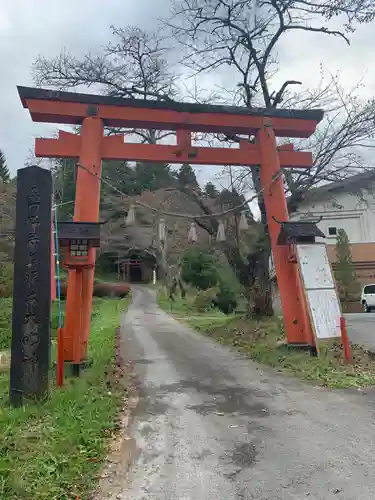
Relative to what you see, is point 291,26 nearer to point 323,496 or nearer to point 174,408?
point 174,408

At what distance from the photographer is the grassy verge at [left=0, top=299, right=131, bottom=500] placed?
3629mm

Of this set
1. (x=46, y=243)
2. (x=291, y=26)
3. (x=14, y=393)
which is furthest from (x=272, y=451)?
(x=291, y=26)

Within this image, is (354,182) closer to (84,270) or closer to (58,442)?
(84,270)

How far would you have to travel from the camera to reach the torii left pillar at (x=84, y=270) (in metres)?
8.34

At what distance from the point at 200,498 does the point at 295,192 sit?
36.1 ft

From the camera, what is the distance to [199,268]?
108 feet

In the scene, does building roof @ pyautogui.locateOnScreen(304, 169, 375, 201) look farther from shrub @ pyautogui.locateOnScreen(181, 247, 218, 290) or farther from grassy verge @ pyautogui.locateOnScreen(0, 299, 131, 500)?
shrub @ pyautogui.locateOnScreen(181, 247, 218, 290)

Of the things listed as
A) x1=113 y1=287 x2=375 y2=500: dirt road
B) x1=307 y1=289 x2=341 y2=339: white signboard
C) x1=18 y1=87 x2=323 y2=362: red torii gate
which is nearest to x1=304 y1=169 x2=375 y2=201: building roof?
x1=18 y1=87 x2=323 y2=362: red torii gate

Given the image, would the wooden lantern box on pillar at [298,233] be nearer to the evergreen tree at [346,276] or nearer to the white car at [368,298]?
the white car at [368,298]

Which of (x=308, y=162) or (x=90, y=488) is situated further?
(x=308, y=162)

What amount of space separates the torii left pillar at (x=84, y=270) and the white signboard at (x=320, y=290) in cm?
437

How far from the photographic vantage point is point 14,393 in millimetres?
5758

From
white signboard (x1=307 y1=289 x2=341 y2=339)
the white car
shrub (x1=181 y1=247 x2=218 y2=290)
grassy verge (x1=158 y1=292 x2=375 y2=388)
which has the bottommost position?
grassy verge (x1=158 y1=292 x2=375 y2=388)

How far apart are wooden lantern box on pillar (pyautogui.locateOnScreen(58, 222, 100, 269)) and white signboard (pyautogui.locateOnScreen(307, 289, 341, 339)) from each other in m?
4.43
